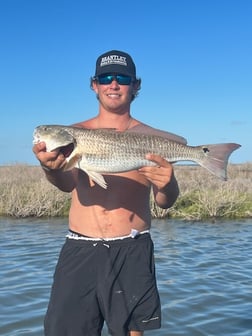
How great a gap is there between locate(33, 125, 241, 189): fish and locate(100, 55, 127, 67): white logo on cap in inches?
23.8

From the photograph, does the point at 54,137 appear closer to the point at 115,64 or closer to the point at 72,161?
the point at 72,161

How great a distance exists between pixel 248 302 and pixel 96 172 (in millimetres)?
4624

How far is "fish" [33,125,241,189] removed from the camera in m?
4.09

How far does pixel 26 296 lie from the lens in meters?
8.07

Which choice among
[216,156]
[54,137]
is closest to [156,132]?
[216,156]

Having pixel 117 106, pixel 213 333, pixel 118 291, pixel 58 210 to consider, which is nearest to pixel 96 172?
pixel 117 106

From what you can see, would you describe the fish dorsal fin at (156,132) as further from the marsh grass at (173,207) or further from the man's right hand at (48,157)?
the marsh grass at (173,207)

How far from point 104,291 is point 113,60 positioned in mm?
1896

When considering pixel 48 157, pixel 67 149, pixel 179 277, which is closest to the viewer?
pixel 48 157

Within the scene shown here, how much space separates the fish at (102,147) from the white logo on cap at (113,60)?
60 cm

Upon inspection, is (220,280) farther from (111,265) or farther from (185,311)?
(111,265)

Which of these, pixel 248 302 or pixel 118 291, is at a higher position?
pixel 118 291

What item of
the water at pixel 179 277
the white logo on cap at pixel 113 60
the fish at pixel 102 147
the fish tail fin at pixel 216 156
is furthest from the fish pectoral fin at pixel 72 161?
the water at pixel 179 277

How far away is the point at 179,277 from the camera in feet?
30.5
